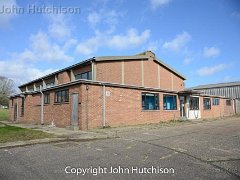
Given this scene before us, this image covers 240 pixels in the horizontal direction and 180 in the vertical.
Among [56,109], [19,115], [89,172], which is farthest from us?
[19,115]

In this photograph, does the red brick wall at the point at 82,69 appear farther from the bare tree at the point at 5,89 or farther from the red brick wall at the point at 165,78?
the bare tree at the point at 5,89

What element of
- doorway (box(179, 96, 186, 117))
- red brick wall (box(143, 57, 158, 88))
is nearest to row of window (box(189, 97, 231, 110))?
doorway (box(179, 96, 186, 117))

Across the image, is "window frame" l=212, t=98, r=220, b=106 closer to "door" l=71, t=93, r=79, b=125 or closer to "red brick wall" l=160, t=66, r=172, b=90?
"red brick wall" l=160, t=66, r=172, b=90

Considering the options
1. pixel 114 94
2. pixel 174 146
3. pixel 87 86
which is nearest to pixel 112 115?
pixel 114 94

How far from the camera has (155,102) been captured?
21.2 m

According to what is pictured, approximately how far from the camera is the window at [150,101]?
20014 mm

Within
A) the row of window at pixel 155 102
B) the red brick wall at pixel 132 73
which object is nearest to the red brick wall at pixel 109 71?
the red brick wall at pixel 132 73

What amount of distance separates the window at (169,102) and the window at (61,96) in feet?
32.6

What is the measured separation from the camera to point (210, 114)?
32.0 meters

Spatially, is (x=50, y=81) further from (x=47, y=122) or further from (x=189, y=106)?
(x=189, y=106)

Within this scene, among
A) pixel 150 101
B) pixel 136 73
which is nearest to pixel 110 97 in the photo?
pixel 150 101

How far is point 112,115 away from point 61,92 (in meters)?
4.48

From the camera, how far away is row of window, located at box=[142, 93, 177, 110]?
20.1 meters

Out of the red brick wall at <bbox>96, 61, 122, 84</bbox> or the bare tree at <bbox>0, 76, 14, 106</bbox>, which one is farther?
the bare tree at <bbox>0, 76, 14, 106</bbox>
